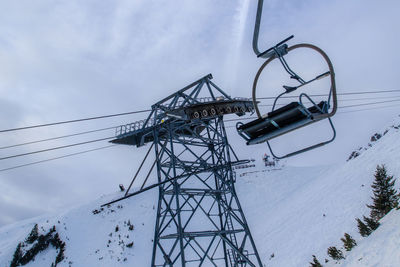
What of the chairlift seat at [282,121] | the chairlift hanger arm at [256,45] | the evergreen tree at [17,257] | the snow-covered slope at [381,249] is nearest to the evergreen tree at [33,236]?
the evergreen tree at [17,257]

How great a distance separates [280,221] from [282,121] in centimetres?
2790

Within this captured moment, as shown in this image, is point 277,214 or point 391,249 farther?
point 277,214

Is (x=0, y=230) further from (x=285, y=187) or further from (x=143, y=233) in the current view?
(x=285, y=187)

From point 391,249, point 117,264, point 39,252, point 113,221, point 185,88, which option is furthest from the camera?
point 113,221

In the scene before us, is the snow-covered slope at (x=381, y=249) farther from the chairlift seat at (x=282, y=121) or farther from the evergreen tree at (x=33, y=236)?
the evergreen tree at (x=33, y=236)

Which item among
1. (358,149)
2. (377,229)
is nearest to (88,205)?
(377,229)

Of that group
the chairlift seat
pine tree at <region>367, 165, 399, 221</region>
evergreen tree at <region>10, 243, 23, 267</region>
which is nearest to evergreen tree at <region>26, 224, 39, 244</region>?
evergreen tree at <region>10, 243, 23, 267</region>

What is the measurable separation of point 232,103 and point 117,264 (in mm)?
24180

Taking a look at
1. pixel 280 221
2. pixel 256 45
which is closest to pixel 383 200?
pixel 280 221

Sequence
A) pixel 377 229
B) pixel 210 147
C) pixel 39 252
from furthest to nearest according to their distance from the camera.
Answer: pixel 39 252 → pixel 210 147 → pixel 377 229

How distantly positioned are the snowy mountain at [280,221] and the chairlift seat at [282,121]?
7.45 metres

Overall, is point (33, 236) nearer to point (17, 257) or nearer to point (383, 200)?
point (17, 257)

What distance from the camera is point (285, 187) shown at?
41.7m

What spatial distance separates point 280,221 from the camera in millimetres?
30891
